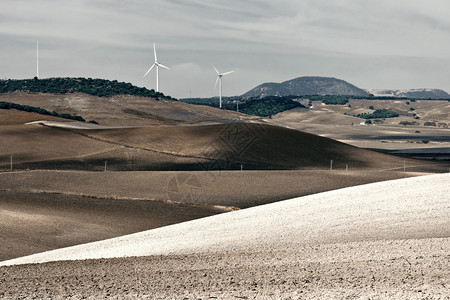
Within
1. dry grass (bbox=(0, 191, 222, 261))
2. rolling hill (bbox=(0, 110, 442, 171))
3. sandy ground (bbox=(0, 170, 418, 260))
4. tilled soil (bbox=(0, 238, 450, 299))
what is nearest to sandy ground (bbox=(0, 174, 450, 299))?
tilled soil (bbox=(0, 238, 450, 299))

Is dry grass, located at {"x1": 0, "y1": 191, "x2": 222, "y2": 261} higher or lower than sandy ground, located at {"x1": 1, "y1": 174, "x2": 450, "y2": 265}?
lower

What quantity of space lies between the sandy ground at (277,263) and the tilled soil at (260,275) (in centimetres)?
2

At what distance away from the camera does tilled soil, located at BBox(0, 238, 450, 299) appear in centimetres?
1230

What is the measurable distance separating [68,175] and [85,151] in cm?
1931

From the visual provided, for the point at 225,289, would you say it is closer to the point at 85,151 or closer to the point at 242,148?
the point at 85,151

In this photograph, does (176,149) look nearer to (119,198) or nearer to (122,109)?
(119,198)

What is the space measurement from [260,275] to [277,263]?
142 cm

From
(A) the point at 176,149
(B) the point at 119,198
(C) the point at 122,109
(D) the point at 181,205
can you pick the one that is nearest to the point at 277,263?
(D) the point at 181,205

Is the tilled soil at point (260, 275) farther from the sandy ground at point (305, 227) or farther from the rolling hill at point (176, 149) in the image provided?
the rolling hill at point (176, 149)

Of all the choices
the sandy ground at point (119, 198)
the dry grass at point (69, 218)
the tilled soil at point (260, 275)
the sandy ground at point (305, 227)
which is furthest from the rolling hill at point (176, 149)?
the tilled soil at point (260, 275)

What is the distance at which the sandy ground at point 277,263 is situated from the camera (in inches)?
492

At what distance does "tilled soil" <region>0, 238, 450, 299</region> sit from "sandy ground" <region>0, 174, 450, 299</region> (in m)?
0.02

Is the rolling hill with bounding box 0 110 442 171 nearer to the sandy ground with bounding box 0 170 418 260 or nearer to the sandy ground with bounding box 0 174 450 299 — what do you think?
the sandy ground with bounding box 0 170 418 260

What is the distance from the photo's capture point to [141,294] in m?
12.5
